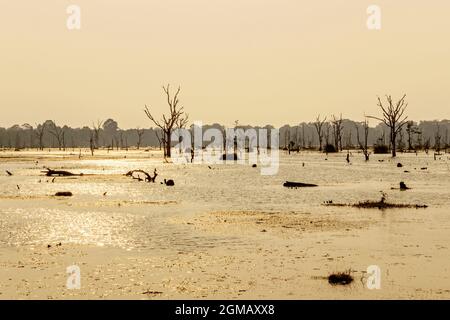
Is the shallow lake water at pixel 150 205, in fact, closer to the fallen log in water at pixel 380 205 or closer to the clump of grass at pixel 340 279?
the fallen log in water at pixel 380 205

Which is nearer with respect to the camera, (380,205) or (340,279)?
(340,279)

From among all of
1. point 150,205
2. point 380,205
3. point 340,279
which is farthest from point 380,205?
point 340,279

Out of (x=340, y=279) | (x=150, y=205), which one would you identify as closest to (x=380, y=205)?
(x=150, y=205)

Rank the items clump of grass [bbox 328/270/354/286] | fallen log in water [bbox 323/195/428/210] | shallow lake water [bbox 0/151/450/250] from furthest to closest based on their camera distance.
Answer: fallen log in water [bbox 323/195/428/210]
shallow lake water [bbox 0/151/450/250]
clump of grass [bbox 328/270/354/286]

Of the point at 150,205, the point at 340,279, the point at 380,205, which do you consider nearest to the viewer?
the point at 340,279

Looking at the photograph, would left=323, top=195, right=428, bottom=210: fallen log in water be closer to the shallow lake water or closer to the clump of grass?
the shallow lake water

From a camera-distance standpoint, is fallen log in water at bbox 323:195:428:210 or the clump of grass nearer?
the clump of grass

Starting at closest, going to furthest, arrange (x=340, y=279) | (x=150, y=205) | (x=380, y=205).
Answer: (x=340, y=279)
(x=380, y=205)
(x=150, y=205)

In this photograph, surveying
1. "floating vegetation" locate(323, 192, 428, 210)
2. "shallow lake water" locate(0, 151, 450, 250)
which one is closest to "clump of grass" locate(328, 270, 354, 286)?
"shallow lake water" locate(0, 151, 450, 250)

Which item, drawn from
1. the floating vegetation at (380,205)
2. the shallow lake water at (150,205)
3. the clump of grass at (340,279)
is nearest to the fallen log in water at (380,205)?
the floating vegetation at (380,205)

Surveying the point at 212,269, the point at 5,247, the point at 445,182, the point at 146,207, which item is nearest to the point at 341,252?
the point at 212,269

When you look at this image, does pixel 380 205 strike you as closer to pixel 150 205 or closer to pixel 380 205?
pixel 380 205

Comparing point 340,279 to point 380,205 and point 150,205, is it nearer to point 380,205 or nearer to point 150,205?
point 380,205

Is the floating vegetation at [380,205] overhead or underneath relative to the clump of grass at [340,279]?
underneath
